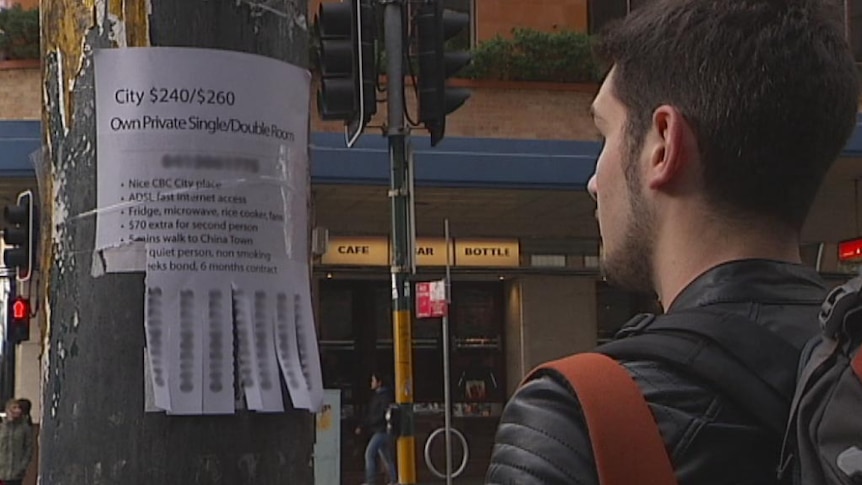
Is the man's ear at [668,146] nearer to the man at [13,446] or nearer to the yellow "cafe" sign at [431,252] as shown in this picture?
the man at [13,446]

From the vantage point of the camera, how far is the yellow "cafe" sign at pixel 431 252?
68.4 feet

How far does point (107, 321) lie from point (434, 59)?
8.39 meters

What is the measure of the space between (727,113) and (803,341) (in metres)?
0.30

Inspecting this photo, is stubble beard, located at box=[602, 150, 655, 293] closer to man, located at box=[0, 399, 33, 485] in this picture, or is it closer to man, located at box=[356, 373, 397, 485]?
man, located at box=[0, 399, 33, 485]

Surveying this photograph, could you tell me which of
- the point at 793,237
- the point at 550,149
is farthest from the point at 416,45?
the point at 793,237

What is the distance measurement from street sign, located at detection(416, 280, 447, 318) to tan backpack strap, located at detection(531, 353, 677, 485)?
14644 millimetres

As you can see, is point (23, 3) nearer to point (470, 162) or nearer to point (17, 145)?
point (17, 145)

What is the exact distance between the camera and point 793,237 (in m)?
1.63

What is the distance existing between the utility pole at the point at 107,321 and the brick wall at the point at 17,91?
16.1m

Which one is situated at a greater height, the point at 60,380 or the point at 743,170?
the point at 743,170

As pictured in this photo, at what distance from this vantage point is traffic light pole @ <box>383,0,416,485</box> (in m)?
11.1

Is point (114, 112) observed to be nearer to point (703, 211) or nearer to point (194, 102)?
point (194, 102)

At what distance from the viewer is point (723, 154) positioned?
153 centimetres

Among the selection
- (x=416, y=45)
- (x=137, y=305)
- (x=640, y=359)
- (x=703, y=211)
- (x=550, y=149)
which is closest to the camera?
(x=640, y=359)
